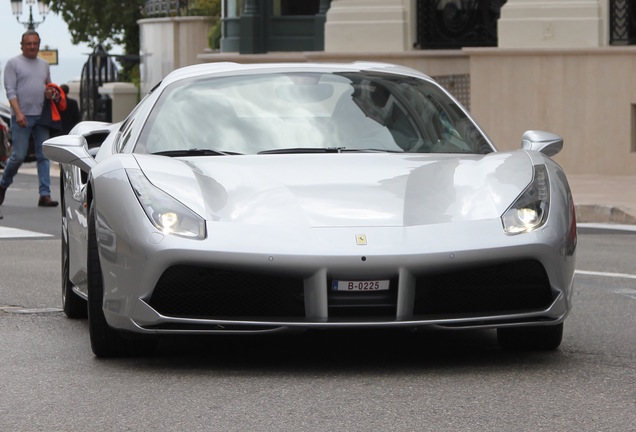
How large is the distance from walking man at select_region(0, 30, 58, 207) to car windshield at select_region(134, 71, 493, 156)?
9169 millimetres

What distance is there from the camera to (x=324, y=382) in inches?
239

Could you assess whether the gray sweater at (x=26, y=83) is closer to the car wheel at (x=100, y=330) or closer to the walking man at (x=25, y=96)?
the walking man at (x=25, y=96)

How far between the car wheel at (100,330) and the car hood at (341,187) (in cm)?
43

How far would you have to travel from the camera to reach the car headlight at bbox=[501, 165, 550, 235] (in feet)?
20.7

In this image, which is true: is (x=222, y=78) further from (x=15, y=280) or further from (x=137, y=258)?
(x=15, y=280)

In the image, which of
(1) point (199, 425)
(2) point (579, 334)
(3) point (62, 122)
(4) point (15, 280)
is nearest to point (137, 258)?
(1) point (199, 425)

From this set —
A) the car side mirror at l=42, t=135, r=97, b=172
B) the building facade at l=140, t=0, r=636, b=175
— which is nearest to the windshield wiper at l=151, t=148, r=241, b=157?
the car side mirror at l=42, t=135, r=97, b=172

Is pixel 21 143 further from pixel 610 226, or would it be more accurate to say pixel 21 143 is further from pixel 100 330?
pixel 100 330

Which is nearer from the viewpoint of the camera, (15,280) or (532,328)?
(532,328)

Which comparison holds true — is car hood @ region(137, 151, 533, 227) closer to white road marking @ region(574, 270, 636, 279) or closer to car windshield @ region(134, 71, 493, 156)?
car windshield @ region(134, 71, 493, 156)

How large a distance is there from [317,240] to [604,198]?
10.5 m

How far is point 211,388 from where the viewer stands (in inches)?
235

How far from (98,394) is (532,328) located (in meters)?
1.92

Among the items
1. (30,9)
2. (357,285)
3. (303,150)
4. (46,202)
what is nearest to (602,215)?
(46,202)
